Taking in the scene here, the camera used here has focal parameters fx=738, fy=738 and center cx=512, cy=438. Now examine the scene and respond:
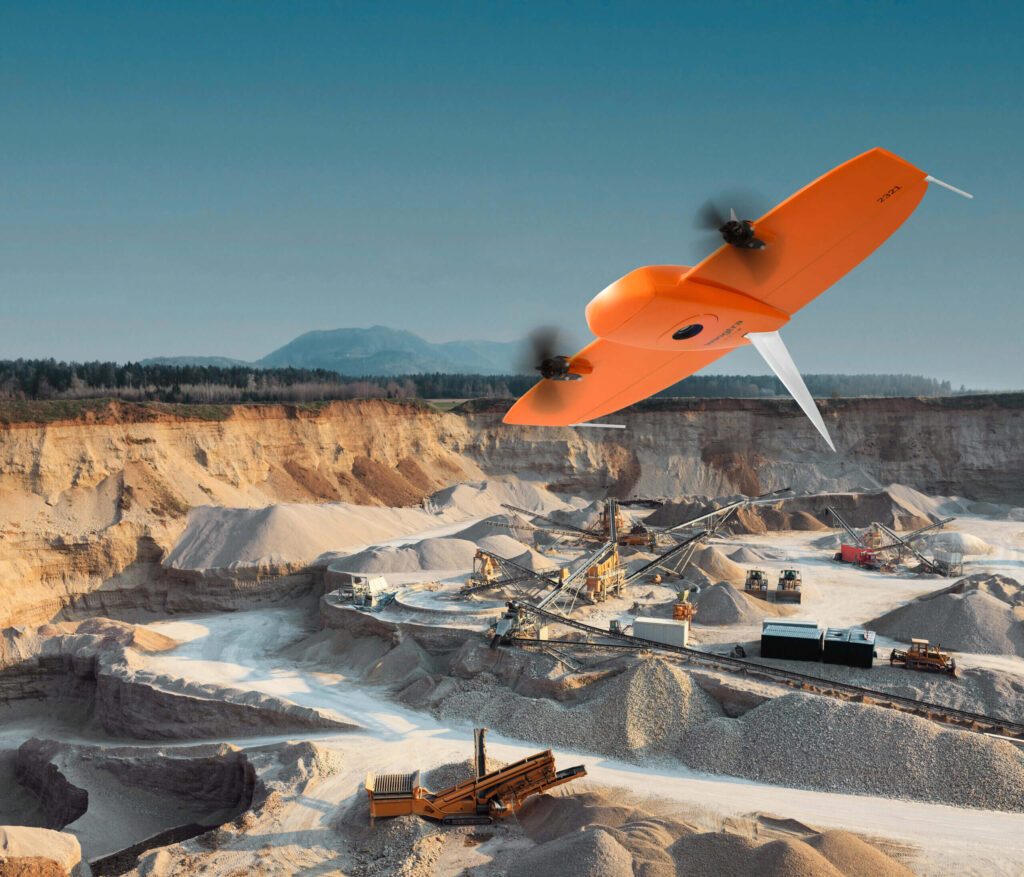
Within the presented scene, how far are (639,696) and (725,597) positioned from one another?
36.3ft

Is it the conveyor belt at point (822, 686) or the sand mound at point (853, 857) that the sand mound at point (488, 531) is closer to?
the conveyor belt at point (822, 686)

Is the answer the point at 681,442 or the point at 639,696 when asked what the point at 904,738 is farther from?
the point at 681,442

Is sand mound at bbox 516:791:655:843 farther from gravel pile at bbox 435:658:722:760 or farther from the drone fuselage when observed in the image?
the drone fuselage

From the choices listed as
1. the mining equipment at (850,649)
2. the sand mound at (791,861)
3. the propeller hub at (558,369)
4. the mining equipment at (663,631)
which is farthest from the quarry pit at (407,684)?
the propeller hub at (558,369)

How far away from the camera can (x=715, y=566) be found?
131 feet

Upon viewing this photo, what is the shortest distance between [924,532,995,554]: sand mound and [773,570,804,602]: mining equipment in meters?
15.5

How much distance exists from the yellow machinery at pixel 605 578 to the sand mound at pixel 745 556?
37.5ft

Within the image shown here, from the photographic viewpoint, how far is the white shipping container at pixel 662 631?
27.4 meters

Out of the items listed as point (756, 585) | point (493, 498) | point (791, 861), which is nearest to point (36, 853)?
point (791, 861)

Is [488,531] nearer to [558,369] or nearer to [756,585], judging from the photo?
[756,585]

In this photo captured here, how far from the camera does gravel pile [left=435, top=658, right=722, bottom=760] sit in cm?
2200

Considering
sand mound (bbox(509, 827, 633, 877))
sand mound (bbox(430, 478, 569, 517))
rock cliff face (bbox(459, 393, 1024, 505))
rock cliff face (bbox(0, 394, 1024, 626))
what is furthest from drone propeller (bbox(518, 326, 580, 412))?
→ rock cliff face (bbox(459, 393, 1024, 505))

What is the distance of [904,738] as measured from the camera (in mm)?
19438

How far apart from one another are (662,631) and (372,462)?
142 ft
